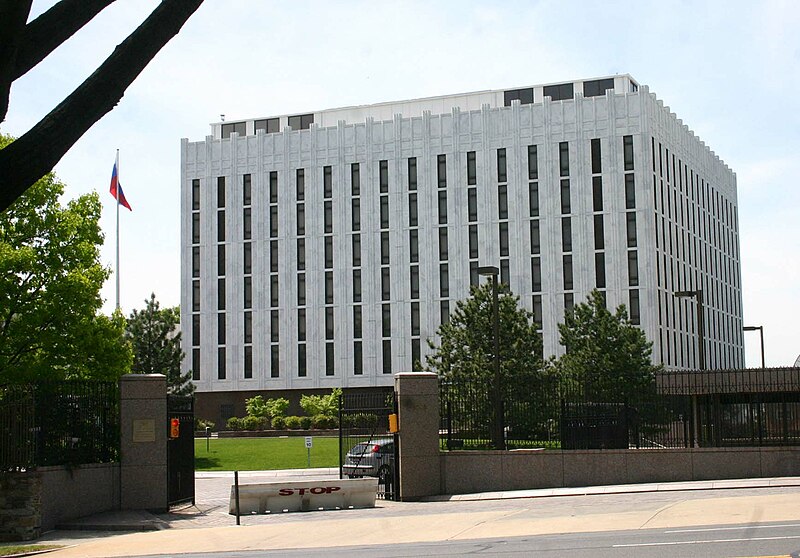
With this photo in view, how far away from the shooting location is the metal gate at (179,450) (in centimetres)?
2452

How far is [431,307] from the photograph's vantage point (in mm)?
84688

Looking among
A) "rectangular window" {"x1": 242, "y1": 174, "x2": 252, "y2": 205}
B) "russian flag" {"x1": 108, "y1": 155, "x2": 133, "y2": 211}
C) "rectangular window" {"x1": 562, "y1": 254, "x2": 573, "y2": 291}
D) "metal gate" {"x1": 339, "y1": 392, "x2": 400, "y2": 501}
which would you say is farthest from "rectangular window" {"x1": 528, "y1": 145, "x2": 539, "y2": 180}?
"metal gate" {"x1": 339, "y1": 392, "x2": 400, "y2": 501}

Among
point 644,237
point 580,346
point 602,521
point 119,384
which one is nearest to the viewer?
point 602,521

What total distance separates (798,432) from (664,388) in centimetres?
346

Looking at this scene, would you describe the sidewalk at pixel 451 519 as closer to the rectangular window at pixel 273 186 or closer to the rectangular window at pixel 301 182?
the rectangular window at pixel 301 182

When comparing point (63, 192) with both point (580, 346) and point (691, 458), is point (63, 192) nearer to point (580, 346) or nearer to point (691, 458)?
point (691, 458)

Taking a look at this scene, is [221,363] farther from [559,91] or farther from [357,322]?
[559,91]

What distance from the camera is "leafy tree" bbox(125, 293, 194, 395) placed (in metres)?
73.7

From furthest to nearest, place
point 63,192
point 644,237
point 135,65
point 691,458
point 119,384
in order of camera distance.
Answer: point 644,237
point 63,192
point 691,458
point 119,384
point 135,65

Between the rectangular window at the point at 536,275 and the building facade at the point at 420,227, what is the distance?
108mm

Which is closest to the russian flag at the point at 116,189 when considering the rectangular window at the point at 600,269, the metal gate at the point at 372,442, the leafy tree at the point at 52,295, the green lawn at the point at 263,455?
the green lawn at the point at 263,455

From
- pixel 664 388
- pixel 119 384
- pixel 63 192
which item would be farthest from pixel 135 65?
pixel 63 192

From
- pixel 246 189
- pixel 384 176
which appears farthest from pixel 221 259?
pixel 384 176

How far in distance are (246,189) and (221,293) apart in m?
8.93
